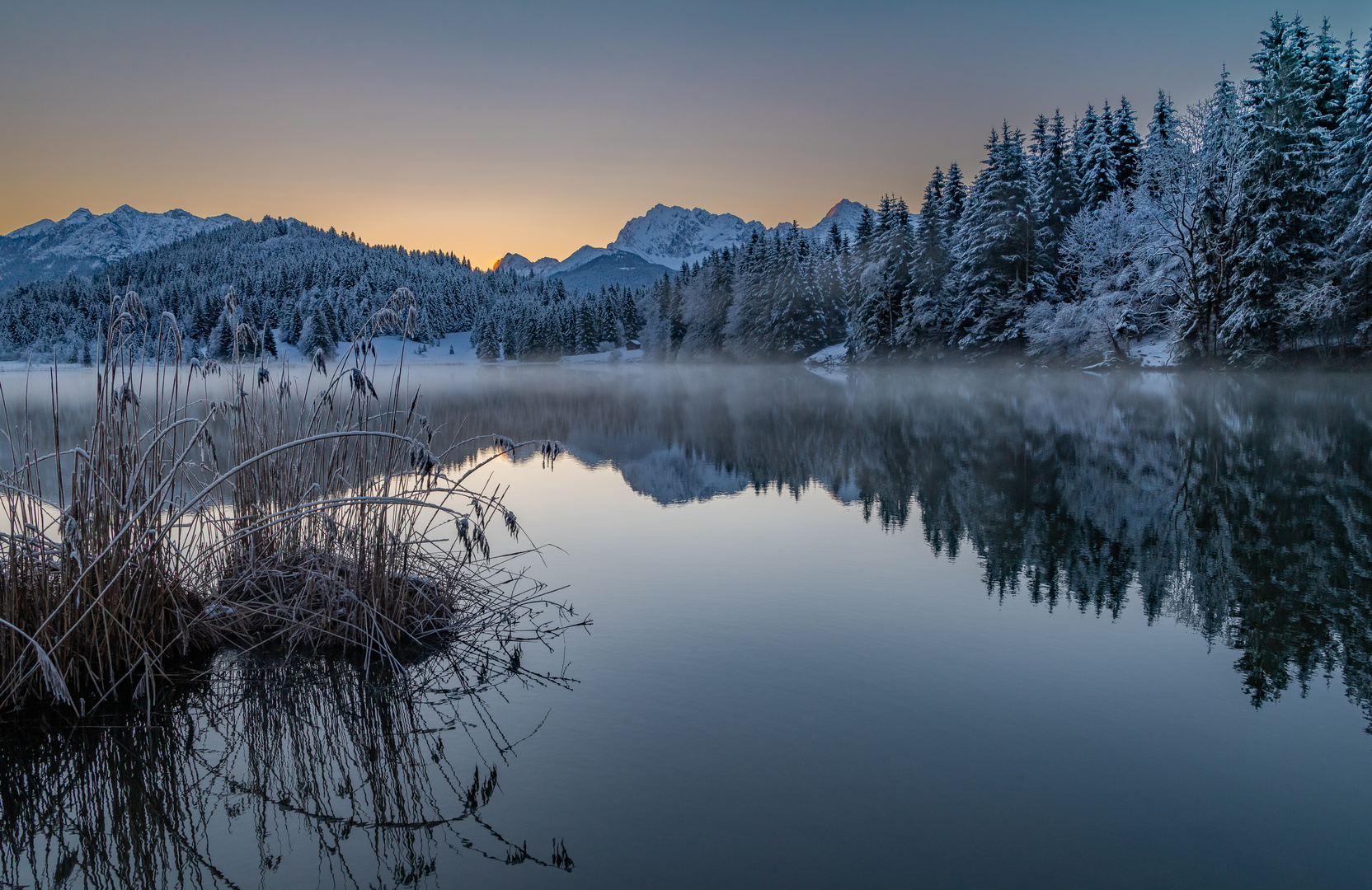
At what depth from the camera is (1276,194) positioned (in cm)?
2898

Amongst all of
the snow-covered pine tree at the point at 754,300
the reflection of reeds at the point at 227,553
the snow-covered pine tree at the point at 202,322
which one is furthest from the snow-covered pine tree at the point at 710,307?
the reflection of reeds at the point at 227,553

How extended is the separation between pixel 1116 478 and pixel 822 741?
33.0 ft

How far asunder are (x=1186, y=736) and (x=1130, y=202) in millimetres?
40838

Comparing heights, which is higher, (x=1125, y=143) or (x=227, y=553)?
(x=1125, y=143)

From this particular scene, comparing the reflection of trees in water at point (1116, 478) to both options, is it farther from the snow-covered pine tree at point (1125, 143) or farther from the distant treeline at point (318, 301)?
the distant treeline at point (318, 301)

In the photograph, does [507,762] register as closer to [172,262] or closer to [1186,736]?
[1186,736]

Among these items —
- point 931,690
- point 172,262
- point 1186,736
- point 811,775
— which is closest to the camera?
point 811,775

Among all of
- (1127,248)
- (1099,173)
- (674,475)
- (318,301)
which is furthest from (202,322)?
(674,475)

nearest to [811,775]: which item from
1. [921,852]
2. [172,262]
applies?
[921,852]

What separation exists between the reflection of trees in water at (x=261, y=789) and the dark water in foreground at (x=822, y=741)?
2cm

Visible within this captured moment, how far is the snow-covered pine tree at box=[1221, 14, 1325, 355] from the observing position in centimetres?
2877

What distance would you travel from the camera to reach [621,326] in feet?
325

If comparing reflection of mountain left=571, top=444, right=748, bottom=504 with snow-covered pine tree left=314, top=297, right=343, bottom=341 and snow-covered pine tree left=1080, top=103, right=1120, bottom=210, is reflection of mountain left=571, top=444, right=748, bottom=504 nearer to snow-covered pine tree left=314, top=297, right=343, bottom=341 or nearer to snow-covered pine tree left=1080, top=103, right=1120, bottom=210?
snow-covered pine tree left=1080, top=103, right=1120, bottom=210

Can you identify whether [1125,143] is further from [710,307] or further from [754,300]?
[710,307]
